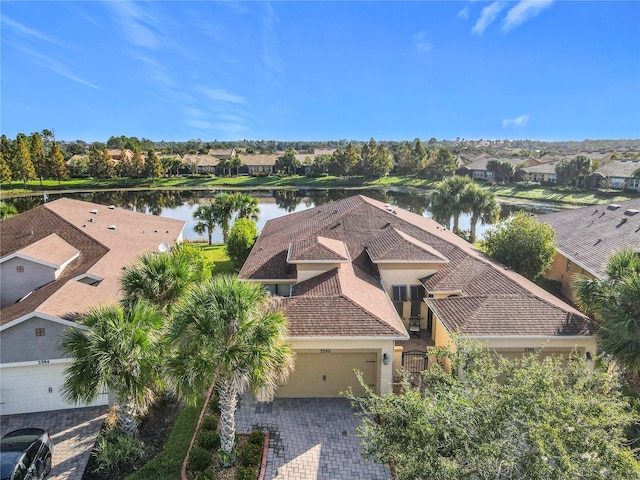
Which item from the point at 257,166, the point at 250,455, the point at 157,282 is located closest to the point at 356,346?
the point at 250,455

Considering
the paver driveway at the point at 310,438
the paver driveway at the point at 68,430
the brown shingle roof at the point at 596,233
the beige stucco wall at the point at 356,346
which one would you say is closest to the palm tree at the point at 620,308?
the brown shingle roof at the point at 596,233

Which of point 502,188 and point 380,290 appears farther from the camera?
point 502,188

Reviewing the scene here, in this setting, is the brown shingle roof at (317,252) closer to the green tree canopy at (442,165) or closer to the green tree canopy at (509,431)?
the green tree canopy at (509,431)

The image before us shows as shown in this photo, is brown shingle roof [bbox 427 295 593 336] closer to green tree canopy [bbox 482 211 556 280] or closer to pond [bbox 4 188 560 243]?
green tree canopy [bbox 482 211 556 280]

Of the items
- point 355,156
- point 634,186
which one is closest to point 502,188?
point 634,186

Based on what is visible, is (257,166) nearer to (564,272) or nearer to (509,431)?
(564,272)

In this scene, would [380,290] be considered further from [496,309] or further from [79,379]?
[79,379]
